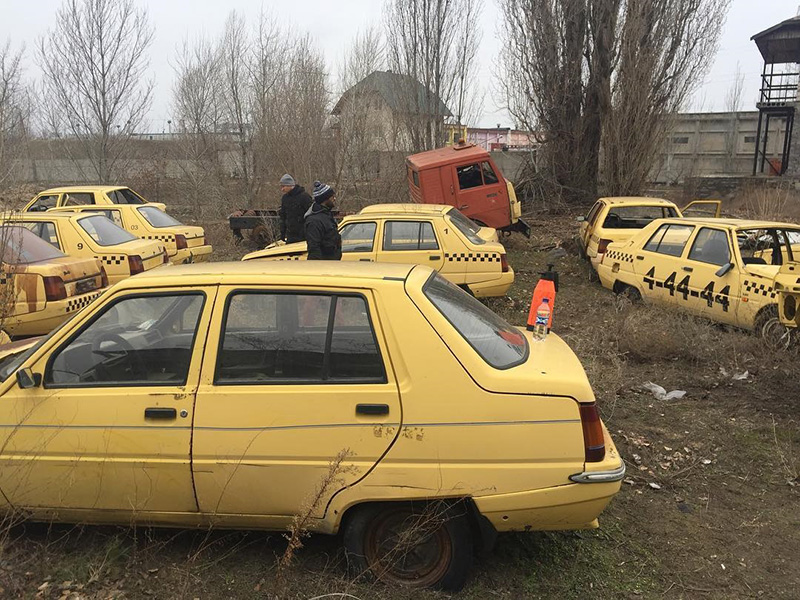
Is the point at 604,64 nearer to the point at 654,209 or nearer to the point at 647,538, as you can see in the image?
the point at 654,209

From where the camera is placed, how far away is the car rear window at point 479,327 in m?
2.97


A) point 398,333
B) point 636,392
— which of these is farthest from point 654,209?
point 398,333

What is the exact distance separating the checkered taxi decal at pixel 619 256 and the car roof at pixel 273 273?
23.3 ft

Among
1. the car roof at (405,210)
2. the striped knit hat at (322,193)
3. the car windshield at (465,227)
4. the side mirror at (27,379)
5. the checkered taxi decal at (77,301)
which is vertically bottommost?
the checkered taxi decal at (77,301)

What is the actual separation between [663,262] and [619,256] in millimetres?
1139

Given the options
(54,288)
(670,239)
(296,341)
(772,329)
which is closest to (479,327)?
(296,341)

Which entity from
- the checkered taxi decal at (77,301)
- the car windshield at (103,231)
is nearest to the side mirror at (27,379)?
the checkered taxi decal at (77,301)

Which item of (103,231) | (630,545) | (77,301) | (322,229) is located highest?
(322,229)

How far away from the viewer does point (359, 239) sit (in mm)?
8734

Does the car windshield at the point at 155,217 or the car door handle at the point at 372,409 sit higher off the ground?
the car windshield at the point at 155,217

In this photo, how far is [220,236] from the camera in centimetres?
1606

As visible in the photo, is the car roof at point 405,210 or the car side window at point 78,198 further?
the car side window at point 78,198

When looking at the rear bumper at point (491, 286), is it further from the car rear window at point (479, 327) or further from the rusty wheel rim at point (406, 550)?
the rusty wheel rim at point (406, 550)

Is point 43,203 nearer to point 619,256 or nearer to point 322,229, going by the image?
point 322,229
